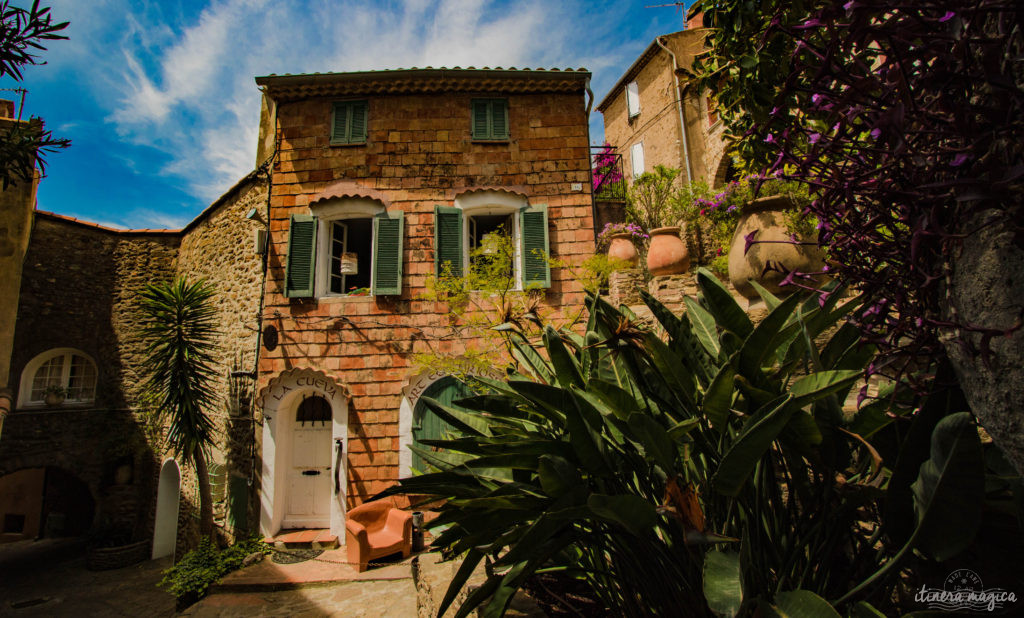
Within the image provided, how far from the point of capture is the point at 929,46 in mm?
719

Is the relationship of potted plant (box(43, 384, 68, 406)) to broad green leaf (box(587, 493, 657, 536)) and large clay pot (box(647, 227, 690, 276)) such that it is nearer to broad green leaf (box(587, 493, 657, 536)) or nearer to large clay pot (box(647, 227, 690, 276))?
large clay pot (box(647, 227, 690, 276))

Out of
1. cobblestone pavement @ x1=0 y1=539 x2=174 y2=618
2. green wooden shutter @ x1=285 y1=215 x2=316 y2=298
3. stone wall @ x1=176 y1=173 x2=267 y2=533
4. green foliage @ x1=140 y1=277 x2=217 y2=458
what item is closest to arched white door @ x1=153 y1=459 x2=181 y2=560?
cobblestone pavement @ x1=0 y1=539 x2=174 y2=618

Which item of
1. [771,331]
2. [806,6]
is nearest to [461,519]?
[771,331]

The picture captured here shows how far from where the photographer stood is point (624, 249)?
6.92 m

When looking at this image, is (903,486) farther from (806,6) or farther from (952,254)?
(806,6)

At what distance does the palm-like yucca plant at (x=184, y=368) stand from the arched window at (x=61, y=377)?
553 cm

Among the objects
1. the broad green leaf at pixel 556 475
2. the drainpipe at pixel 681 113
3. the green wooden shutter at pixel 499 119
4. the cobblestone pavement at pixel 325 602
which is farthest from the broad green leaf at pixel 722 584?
the drainpipe at pixel 681 113

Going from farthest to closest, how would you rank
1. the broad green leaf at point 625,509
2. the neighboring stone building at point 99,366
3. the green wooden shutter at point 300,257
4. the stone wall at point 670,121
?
the stone wall at point 670,121 < the neighboring stone building at point 99,366 < the green wooden shutter at point 300,257 < the broad green leaf at point 625,509

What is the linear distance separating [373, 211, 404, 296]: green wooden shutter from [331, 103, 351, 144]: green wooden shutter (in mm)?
1609

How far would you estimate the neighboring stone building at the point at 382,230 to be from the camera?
695 centimetres

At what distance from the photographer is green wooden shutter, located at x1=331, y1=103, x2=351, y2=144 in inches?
300

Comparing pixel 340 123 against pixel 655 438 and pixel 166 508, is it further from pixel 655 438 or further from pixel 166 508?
pixel 166 508

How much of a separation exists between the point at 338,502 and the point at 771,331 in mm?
7040

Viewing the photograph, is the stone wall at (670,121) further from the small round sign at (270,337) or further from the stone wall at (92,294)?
the stone wall at (92,294)
